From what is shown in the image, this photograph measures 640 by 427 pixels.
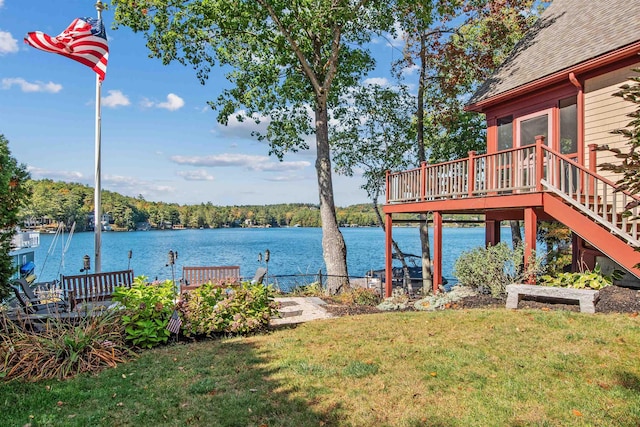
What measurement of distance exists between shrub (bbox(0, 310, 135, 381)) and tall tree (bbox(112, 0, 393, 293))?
8.32 metres

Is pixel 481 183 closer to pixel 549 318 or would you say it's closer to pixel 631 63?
pixel 631 63

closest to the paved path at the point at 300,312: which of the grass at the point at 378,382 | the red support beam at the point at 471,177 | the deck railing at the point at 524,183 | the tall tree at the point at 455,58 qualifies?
the grass at the point at 378,382

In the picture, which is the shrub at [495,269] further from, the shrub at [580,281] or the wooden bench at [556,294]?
the wooden bench at [556,294]

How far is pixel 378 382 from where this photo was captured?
413cm

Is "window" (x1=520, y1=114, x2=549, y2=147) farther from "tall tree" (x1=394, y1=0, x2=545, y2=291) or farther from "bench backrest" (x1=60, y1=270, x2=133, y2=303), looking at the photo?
"bench backrest" (x1=60, y1=270, x2=133, y2=303)

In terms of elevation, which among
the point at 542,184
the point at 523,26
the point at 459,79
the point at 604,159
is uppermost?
the point at 523,26

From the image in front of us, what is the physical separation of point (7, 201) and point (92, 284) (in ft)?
11.3

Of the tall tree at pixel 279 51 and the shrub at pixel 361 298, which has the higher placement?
the tall tree at pixel 279 51

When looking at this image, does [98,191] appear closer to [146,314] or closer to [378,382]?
[146,314]

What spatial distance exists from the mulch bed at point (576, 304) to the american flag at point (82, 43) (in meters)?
8.27

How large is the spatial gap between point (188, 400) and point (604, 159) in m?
9.42

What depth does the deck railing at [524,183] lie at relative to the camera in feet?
22.9

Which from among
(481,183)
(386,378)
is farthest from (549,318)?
(481,183)

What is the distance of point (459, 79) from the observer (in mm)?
17188
